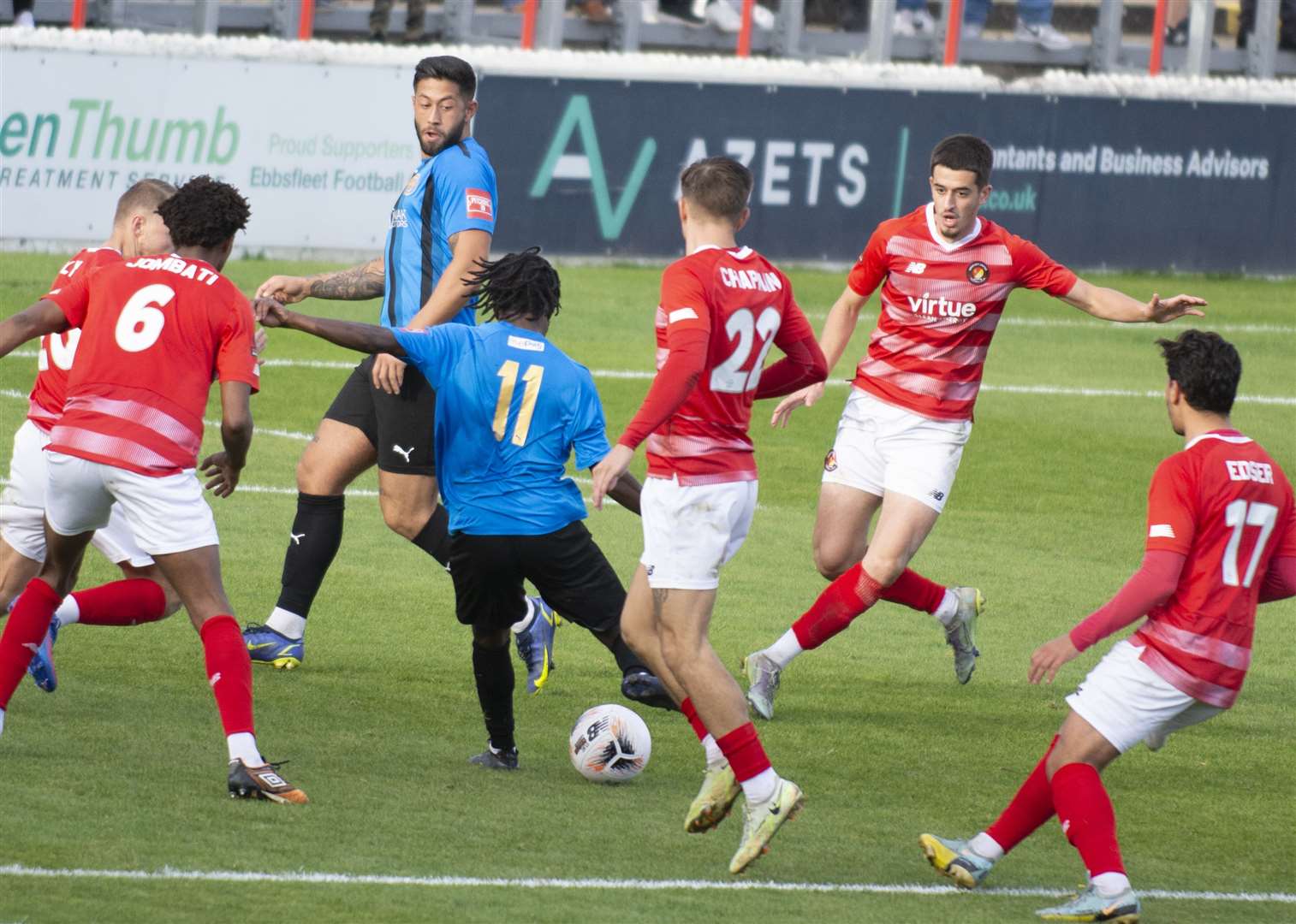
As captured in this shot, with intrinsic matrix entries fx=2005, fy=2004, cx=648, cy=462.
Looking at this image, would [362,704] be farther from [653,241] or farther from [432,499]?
[653,241]

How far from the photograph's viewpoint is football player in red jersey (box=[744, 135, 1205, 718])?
7988 millimetres

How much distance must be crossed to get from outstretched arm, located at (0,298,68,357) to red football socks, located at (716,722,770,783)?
2.46 metres

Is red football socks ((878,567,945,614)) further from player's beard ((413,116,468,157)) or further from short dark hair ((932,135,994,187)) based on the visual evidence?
player's beard ((413,116,468,157))

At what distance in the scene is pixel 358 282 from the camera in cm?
831

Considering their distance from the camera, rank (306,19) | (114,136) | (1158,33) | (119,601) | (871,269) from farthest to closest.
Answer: (1158,33), (306,19), (114,136), (871,269), (119,601)

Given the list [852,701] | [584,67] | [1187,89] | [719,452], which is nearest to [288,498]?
[852,701]

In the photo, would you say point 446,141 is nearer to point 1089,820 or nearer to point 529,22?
point 1089,820

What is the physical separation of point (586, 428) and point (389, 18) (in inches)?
661

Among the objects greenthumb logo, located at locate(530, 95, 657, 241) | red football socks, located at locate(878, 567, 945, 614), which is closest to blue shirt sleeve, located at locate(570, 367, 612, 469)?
red football socks, located at locate(878, 567, 945, 614)

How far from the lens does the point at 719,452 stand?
6348 mm

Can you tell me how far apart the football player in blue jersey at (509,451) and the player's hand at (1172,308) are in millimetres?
2214

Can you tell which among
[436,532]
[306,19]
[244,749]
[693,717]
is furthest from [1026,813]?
[306,19]

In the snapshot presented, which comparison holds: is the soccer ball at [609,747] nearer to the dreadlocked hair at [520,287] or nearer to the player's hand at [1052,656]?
the dreadlocked hair at [520,287]

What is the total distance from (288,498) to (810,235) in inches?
426
